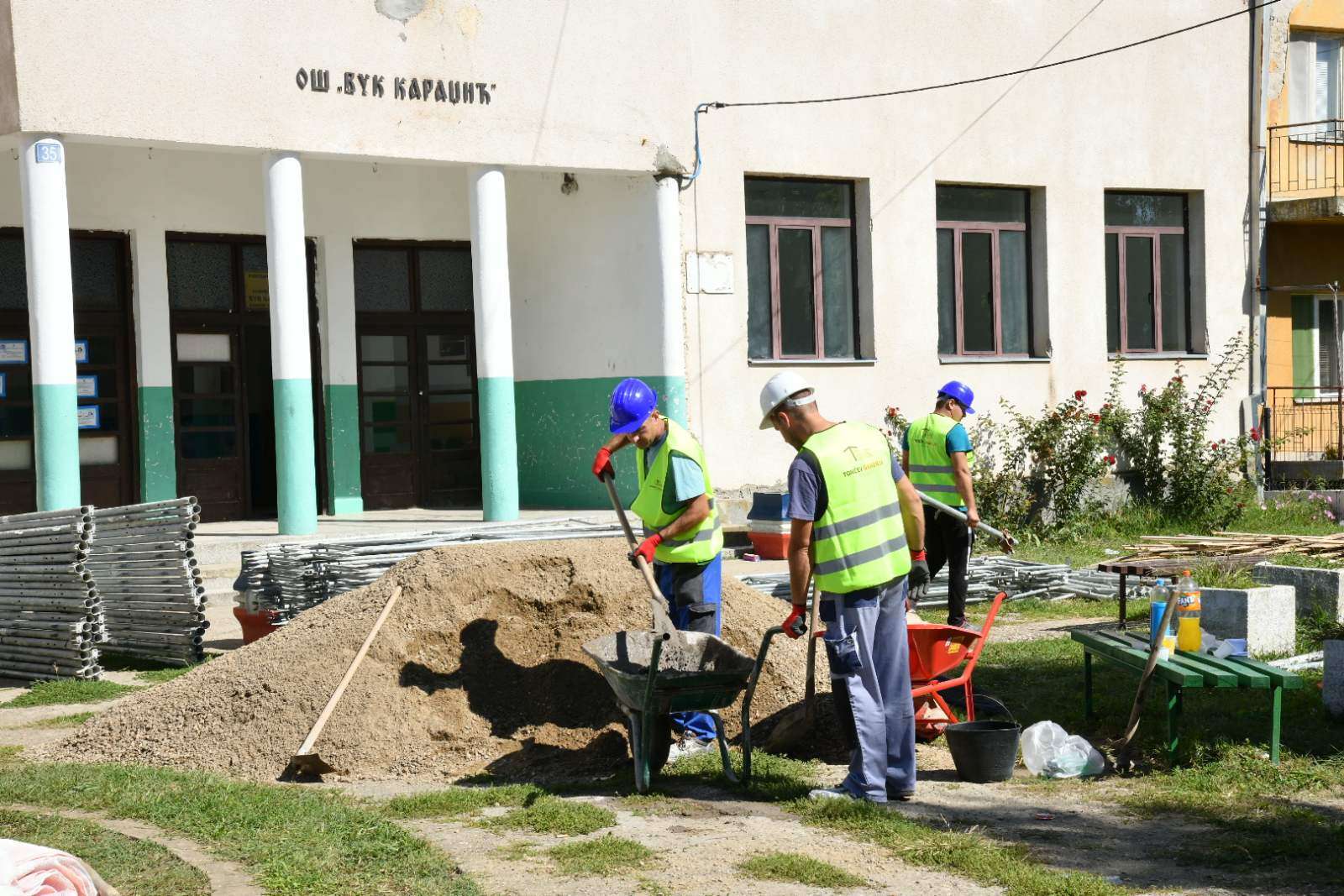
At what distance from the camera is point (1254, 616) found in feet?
31.1

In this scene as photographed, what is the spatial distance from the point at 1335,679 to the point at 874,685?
9.30 feet

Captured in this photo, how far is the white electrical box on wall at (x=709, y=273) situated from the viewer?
52.0 feet

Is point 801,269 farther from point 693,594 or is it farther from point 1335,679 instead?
point 693,594

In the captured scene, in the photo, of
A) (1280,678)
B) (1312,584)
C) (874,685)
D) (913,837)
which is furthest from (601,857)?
(1312,584)

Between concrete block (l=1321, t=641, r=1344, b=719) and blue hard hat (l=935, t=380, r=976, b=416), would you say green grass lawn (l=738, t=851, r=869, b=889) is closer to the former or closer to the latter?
concrete block (l=1321, t=641, r=1344, b=719)

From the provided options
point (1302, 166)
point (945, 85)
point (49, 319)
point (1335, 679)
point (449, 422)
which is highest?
point (945, 85)

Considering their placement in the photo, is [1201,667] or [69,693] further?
[69,693]

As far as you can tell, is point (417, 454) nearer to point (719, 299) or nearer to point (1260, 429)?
point (719, 299)

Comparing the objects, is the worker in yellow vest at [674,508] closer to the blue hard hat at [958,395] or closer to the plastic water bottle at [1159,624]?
the plastic water bottle at [1159,624]

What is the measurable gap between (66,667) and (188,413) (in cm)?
597

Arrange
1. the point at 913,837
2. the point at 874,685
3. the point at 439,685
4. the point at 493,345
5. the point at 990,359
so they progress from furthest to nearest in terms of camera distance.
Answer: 1. the point at 990,359
2. the point at 493,345
3. the point at 439,685
4. the point at 874,685
5. the point at 913,837

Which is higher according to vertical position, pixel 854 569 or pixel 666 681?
pixel 854 569

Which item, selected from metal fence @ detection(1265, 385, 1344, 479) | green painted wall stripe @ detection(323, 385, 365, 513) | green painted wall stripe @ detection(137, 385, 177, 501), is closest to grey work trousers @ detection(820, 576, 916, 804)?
green painted wall stripe @ detection(137, 385, 177, 501)

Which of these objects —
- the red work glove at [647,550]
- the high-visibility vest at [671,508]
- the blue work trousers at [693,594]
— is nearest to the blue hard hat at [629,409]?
the high-visibility vest at [671,508]
